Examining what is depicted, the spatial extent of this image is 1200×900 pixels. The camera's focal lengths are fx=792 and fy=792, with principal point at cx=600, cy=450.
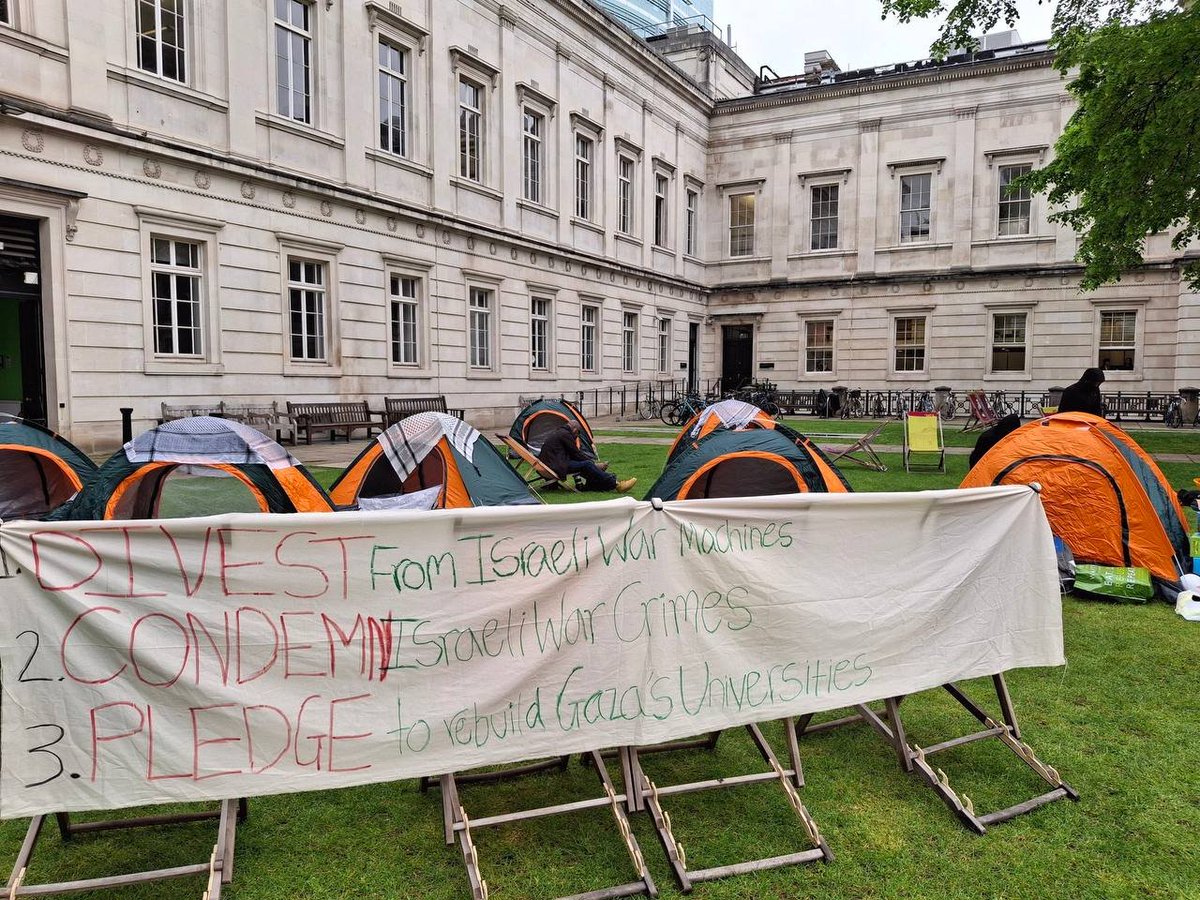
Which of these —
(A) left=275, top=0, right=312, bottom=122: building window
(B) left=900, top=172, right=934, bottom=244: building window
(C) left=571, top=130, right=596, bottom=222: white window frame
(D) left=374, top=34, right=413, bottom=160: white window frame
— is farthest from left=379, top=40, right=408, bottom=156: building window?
(B) left=900, top=172, right=934, bottom=244: building window

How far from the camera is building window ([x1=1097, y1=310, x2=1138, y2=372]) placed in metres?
29.3

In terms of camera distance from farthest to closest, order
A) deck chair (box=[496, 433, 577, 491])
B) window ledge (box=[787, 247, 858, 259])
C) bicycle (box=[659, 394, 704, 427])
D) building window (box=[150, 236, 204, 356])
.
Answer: window ledge (box=[787, 247, 858, 259]), bicycle (box=[659, 394, 704, 427]), building window (box=[150, 236, 204, 356]), deck chair (box=[496, 433, 577, 491])

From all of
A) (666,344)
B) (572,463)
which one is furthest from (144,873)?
(666,344)

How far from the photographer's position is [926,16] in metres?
13.2

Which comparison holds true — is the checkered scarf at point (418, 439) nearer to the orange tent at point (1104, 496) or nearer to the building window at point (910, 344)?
the orange tent at point (1104, 496)

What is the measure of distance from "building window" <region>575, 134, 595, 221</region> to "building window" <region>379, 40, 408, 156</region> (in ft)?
26.1

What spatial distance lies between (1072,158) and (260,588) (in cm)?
A: 1532

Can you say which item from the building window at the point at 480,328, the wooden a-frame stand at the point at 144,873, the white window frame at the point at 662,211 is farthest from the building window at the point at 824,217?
the wooden a-frame stand at the point at 144,873

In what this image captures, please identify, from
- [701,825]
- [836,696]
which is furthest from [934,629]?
[701,825]

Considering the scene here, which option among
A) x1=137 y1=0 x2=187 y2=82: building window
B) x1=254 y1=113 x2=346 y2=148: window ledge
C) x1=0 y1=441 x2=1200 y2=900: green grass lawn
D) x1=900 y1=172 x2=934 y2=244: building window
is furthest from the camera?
x1=900 y1=172 x2=934 y2=244: building window

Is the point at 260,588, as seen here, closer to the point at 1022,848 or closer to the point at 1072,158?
the point at 1022,848

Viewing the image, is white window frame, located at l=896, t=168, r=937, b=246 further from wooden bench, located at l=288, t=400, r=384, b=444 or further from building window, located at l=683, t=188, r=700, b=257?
wooden bench, located at l=288, t=400, r=384, b=444

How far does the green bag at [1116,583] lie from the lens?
6730 mm

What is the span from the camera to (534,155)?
25.7 m
